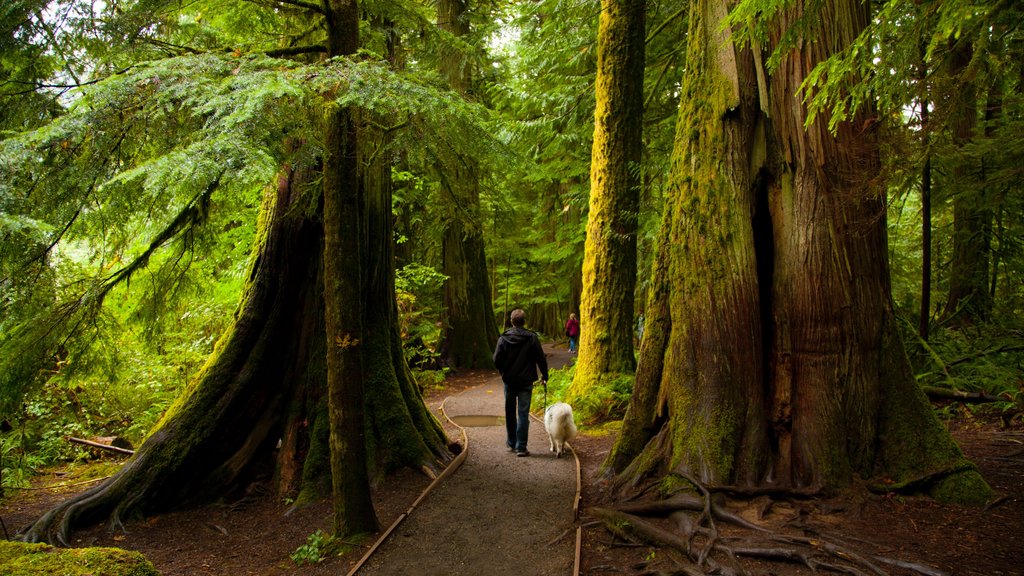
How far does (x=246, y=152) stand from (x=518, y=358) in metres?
5.06

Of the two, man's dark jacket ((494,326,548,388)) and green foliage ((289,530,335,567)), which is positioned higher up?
man's dark jacket ((494,326,548,388))

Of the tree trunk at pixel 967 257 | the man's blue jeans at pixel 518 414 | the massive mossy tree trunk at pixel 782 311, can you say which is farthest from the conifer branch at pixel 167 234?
the tree trunk at pixel 967 257

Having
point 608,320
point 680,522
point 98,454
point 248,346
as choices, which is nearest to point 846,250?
point 680,522

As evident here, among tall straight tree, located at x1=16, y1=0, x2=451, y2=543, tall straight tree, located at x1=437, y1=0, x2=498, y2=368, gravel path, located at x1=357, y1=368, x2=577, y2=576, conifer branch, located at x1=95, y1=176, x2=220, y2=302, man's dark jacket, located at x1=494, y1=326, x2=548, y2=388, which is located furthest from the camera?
tall straight tree, located at x1=437, y1=0, x2=498, y2=368

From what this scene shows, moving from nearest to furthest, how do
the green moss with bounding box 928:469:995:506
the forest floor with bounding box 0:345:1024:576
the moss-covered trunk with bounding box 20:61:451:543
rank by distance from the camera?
the forest floor with bounding box 0:345:1024:576, the green moss with bounding box 928:469:995:506, the moss-covered trunk with bounding box 20:61:451:543

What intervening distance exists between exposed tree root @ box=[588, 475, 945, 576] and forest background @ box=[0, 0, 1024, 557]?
291 cm

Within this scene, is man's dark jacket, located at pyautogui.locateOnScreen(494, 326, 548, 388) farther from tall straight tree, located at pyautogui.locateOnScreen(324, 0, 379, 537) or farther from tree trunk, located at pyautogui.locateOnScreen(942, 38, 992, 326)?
tree trunk, located at pyautogui.locateOnScreen(942, 38, 992, 326)

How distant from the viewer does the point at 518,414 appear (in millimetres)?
7906

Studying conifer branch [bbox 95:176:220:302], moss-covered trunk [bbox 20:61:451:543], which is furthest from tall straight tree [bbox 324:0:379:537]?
conifer branch [bbox 95:176:220:302]

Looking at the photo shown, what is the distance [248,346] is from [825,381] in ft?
21.0

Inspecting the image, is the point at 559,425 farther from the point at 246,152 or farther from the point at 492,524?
the point at 246,152

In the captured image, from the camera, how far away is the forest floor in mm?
3791

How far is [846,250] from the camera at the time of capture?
502 centimetres

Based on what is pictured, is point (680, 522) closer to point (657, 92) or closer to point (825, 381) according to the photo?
point (825, 381)
